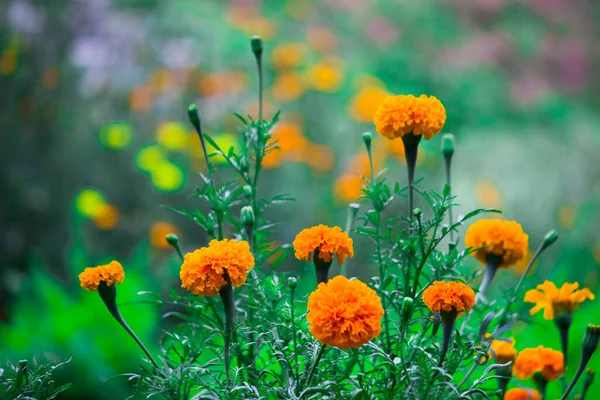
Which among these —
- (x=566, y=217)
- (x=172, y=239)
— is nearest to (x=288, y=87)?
(x=566, y=217)

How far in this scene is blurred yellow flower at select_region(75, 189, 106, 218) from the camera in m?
1.66

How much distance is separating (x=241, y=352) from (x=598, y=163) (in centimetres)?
239

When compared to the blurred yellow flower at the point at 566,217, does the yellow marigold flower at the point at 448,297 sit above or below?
above

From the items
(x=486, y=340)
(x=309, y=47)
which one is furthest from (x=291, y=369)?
(x=309, y=47)

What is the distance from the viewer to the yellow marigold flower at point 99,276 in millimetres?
549

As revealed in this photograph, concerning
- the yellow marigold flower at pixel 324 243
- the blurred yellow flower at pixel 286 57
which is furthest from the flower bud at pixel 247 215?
the blurred yellow flower at pixel 286 57

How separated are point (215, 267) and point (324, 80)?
5.38ft

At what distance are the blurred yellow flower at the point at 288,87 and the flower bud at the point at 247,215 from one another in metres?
1.51

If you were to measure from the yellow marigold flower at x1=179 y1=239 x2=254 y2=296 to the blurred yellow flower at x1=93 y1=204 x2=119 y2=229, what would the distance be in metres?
1.26

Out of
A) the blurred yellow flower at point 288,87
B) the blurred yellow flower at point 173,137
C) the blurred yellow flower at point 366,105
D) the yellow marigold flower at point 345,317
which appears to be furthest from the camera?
the blurred yellow flower at point 288,87

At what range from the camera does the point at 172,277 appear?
1.63 m

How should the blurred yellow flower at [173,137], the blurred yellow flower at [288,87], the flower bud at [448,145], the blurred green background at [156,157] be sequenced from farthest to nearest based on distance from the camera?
the blurred yellow flower at [288,87]
the blurred yellow flower at [173,137]
the blurred green background at [156,157]
the flower bud at [448,145]

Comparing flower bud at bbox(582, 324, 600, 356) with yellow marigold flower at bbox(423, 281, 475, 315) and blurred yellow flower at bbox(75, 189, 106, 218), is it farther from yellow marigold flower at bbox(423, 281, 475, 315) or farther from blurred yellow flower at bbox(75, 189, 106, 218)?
blurred yellow flower at bbox(75, 189, 106, 218)

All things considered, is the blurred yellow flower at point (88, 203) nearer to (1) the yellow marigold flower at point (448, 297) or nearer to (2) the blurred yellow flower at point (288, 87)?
(2) the blurred yellow flower at point (288, 87)
